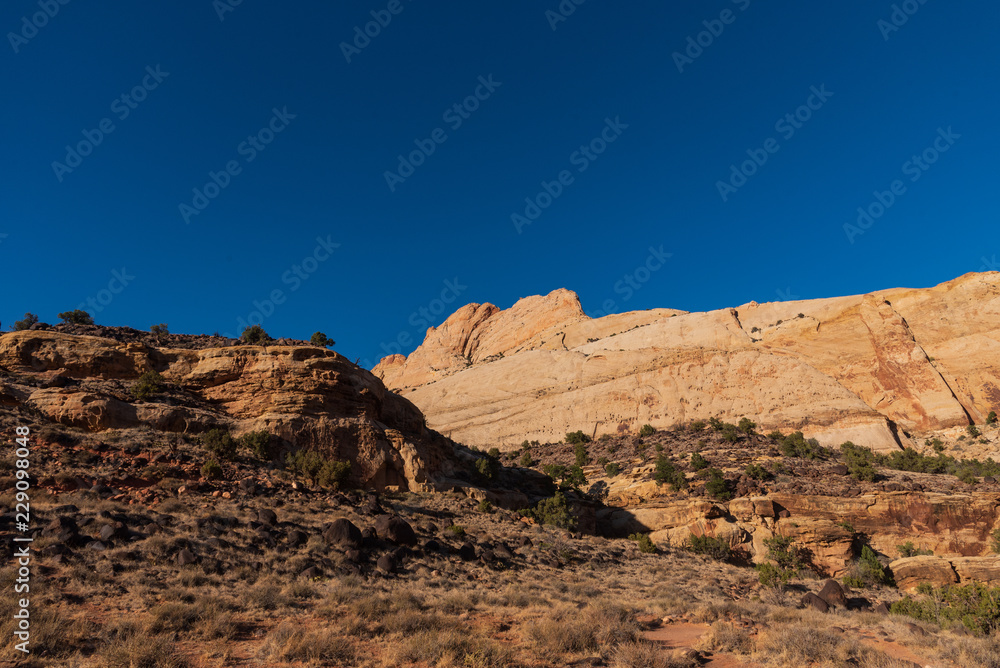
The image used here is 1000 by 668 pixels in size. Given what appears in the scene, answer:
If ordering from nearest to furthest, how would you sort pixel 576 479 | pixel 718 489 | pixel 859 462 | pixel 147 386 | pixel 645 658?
pixel 645 658 → pixel 147 386 → pixel 718 489 → pixel 859 462 → pixel 576 479

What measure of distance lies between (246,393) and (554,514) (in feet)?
57.1

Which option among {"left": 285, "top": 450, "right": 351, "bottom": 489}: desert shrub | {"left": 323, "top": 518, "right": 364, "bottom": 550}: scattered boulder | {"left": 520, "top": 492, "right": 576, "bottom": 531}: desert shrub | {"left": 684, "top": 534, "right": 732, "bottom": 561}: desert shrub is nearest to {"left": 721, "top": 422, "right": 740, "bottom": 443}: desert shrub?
{"left": 684, "top": 534, "right": 732, "bottom": 561}: desert shrub

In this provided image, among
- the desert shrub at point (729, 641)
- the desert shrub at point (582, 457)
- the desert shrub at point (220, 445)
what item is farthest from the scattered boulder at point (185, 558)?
the desert shrub at point (582, 457)

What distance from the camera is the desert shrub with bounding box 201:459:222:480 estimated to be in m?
16.7

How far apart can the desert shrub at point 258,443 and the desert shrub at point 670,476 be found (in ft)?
82.7

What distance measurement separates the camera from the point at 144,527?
11.8 metres

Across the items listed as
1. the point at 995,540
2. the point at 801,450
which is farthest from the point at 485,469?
the point at 995,540

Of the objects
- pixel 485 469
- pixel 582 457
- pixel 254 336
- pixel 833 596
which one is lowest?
pixel 833 596

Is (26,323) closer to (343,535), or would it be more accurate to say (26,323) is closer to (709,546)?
(343,535)

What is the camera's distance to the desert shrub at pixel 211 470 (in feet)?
54.9

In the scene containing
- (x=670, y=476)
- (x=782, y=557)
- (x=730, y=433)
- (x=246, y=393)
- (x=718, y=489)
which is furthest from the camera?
(x=730, y=433)

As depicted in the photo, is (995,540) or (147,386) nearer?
(147,386)

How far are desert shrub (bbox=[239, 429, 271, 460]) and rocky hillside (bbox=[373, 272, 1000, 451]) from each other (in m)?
43.5

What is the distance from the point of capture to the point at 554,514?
25.9m
